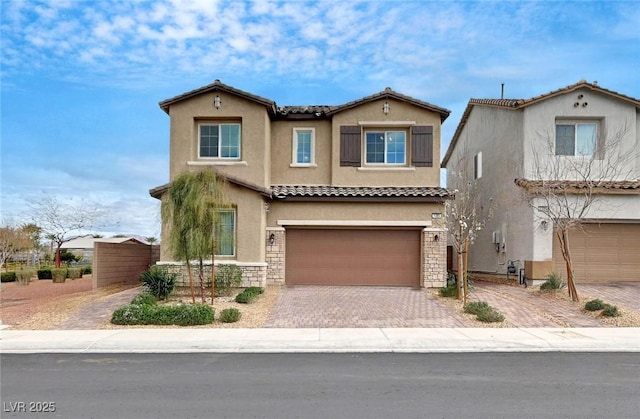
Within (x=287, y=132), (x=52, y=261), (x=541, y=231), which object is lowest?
(x=52, y=261)

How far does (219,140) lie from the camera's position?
17.8 meters

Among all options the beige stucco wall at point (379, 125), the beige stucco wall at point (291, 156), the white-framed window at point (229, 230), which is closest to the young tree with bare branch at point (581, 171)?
the beige stucco wall at point (379, 125)

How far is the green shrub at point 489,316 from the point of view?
1207 cm

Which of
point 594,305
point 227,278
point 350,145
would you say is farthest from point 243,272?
point 594,305

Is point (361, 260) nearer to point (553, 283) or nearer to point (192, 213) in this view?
point (553, 283)

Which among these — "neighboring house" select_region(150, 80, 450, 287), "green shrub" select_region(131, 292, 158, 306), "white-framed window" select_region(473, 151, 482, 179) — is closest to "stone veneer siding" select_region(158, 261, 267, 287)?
"neighboring house" select_region(150, 80, 450, 287)

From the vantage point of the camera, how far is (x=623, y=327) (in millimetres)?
11617

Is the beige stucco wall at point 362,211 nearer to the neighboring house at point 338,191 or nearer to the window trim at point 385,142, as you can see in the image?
the neighboring house at point 338,191

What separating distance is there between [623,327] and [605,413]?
22.5ft

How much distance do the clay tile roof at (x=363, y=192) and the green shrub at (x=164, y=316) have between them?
620 centimetres

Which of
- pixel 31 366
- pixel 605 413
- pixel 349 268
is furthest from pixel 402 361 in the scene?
pixel 349 268

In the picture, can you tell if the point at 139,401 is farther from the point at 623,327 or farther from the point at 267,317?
the point at 623,327

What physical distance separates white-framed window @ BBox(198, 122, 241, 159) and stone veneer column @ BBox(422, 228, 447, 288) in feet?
25.1

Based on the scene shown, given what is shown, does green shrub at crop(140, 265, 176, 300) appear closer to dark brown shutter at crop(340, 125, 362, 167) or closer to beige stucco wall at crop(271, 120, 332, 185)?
beige stucco wall at crop(271, 120, 332, 185)
